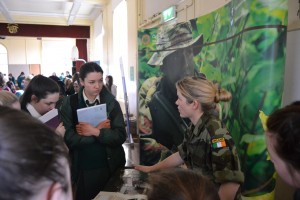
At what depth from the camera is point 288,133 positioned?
3.03ft

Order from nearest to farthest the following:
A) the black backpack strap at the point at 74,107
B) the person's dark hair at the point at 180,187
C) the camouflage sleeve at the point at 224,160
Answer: the person's dark hair at the point at 180,187 → the camouflage sleeve at the point at 224,160 → the black backpack strap at the point at 74,107

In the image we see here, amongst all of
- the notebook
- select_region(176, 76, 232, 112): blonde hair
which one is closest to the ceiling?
the notebook

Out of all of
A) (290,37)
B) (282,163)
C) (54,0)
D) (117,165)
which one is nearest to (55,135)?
(282,163)

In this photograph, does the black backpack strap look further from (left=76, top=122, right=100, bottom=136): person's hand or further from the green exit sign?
the green exit sign

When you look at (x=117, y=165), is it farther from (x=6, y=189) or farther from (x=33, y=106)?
(x=6, y=189)

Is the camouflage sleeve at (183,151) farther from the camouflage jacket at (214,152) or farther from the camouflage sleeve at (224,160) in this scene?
the camouflage sleeve at (224,160)

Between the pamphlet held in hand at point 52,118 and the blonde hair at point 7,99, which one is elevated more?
the blonde hair at point 7,99

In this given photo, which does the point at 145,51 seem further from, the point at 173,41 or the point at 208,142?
the point at 208,142

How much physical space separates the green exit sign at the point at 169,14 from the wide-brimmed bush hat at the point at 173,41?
1.88 ft

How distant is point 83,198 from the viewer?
191 cm

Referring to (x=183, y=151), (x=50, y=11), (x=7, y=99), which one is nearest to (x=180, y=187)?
(x=183, y=151)

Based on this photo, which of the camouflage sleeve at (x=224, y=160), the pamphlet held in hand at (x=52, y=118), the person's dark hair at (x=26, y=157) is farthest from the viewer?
the pamphlet held in hand at (x=52, y=118)

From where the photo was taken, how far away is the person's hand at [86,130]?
5.91ft

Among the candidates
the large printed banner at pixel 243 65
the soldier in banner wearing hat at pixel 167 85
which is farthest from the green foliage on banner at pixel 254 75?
the soldier in banner wearing hat at pixel 167 85
